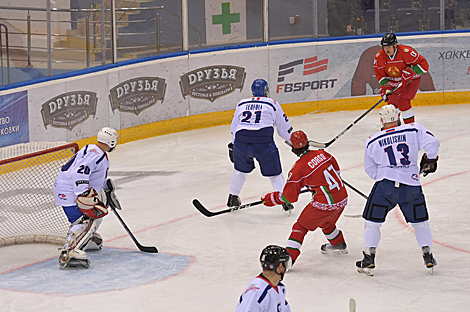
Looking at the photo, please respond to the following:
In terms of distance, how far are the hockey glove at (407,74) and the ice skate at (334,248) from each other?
3535mm

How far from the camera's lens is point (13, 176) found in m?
6.60

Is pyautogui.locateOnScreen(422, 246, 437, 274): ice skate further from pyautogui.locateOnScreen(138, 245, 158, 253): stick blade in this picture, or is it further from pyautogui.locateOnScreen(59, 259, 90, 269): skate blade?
pyautogui.locateOnScreen(59, 259, 90, 269): skate blade

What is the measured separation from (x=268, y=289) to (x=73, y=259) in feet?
8.80

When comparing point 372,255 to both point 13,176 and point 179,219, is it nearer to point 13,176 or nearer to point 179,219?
point 179,219

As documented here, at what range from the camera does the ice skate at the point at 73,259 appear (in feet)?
19.2

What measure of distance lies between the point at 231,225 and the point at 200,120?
4495 mm

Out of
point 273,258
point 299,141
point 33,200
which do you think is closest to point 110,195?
point 33,200

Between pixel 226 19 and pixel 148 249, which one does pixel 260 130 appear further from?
pixel 226 19

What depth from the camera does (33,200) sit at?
22.0 feet

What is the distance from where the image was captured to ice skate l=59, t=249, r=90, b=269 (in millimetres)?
5844

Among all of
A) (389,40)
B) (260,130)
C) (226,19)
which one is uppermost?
(226,19)

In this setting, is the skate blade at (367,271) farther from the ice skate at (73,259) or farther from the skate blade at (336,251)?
the ice skate at (73,259)

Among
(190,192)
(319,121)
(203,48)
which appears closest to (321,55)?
(319,121)

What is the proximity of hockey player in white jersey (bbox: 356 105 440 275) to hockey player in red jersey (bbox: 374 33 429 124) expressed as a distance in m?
3.65
